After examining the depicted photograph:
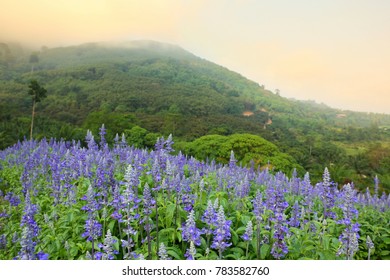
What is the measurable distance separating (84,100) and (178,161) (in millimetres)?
2579

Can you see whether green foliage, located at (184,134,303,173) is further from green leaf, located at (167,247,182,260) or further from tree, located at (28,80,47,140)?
green leaf, located at (167,247,182,260)

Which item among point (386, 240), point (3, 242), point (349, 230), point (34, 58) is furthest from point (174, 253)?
point (34, 58)

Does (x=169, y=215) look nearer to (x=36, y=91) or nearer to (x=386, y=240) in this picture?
(x=386, y=240)

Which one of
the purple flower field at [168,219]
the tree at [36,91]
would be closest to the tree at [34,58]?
the tree at [36,91]

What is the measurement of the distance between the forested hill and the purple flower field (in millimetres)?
1530

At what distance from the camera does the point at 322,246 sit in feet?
9.66

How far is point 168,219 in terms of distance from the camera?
3207 mm

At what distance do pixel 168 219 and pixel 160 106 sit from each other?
3964 mm

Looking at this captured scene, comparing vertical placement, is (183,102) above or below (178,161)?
above

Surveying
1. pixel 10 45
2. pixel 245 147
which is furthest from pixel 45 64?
pixel 245 147

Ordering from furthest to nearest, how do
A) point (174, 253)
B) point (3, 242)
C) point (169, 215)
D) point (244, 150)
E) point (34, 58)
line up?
point (244, 150) < point (34, 58) < point (3, 242) < point (169, 215) < point (174, 253)

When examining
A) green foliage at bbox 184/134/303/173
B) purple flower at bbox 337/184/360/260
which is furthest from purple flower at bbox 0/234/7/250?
green foliage at bbox 184/134/303/173

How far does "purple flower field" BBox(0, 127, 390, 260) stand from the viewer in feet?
A: 8.06
